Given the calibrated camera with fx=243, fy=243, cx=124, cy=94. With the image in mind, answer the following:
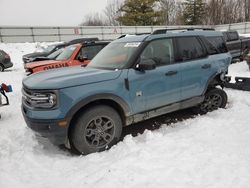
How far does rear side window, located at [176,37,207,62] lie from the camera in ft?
16.2

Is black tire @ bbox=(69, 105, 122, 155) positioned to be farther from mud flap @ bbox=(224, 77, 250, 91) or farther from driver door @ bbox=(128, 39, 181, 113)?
mud flap @ bbox=(224, 77, 250, 91)

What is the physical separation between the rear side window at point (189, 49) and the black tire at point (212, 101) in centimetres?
94

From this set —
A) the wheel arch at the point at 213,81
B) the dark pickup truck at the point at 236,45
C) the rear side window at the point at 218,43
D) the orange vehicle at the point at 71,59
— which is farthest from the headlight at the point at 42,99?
the dark pickup truck at the point at 236,45

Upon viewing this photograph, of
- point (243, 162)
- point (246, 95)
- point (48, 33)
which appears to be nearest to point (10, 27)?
point (48, 33)

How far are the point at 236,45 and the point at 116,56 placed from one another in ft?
34.6

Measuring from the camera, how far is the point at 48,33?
25453 millimetres

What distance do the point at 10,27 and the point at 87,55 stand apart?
18.7 meters

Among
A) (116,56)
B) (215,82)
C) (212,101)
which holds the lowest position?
(212,101)

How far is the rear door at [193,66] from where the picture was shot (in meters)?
4.92

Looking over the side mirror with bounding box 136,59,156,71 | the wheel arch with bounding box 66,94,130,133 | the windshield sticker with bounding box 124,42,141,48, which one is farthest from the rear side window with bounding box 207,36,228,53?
the wheel arch with bounding box 66,94,130,133

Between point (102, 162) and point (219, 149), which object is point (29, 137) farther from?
point (219, 149)

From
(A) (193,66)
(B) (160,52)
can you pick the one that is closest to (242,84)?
(A) (193,66)

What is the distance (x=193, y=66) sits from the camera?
5039mm

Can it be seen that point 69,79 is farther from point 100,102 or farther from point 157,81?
point 157,81
